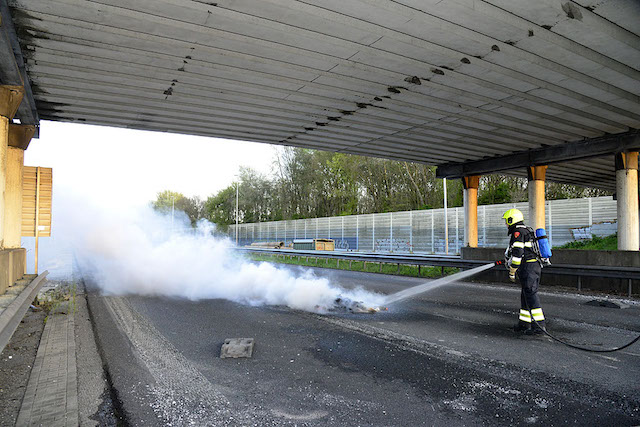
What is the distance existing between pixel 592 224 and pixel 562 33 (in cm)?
1488

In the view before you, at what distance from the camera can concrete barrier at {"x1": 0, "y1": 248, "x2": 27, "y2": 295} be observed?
667 centimetres

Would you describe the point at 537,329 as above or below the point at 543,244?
below

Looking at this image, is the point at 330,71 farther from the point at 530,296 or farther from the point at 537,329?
the point at 537,329

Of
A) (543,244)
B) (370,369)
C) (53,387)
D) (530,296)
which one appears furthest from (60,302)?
(543,244)

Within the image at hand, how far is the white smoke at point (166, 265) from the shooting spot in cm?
1122

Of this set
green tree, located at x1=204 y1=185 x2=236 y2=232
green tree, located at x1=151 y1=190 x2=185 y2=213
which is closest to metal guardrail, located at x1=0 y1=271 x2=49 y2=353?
green tree, located at x1=204 y1=185 x2=236 y2=232

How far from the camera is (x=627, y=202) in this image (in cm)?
1380

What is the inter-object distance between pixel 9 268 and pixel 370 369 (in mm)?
6826

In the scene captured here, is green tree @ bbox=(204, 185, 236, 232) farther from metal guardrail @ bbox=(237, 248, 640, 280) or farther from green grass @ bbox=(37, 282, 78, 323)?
green grass @ bbox=(37, 282, 78, 323)

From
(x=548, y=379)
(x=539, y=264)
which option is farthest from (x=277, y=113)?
(x=548, y=379)

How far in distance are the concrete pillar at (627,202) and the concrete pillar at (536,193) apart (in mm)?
2867

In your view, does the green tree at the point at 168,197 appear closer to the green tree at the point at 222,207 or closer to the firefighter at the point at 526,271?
the green tree at the point at 222,207

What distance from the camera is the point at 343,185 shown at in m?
44.7

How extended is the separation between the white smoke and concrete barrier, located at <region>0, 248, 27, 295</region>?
363 cm
